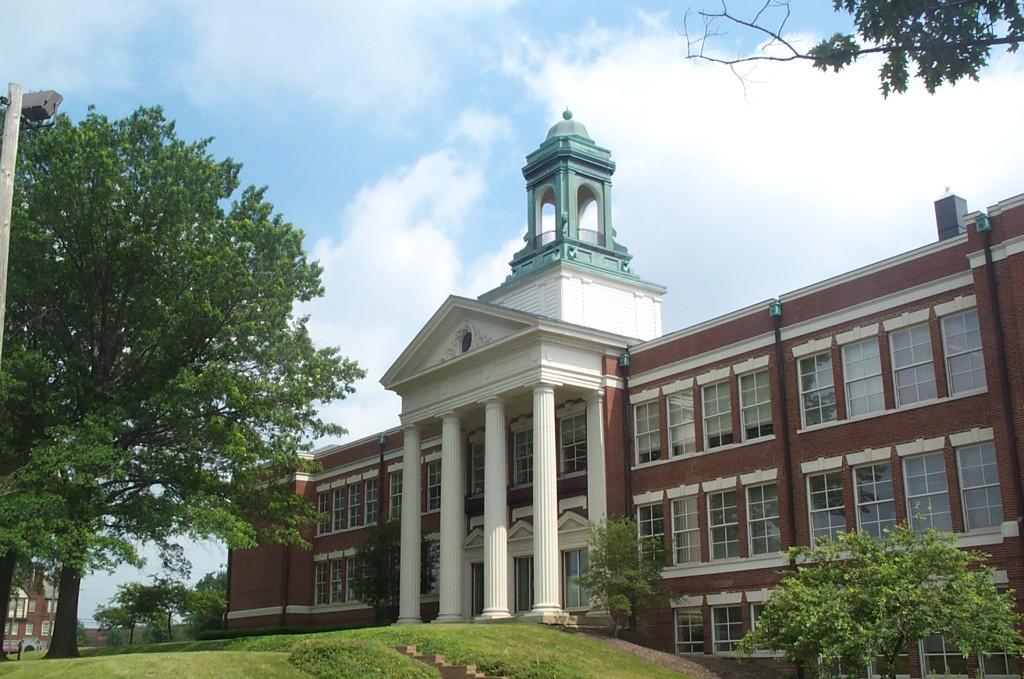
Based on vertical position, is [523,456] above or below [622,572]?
above

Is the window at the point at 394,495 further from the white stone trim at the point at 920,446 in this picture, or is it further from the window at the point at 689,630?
the white stone trim at the point at 920,446

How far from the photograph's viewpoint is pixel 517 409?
40688 millimetres

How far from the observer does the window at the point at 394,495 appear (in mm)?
47906

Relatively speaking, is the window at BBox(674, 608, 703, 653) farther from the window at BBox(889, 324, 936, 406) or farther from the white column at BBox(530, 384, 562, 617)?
the window at BBox(889, 324, 936, 406)

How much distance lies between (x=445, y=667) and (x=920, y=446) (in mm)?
12717

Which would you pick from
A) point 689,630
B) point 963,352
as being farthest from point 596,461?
point 963,352

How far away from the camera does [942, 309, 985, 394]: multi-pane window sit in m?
27.4

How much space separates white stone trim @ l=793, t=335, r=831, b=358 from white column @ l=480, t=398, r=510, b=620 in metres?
10.7

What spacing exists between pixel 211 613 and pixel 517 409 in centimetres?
2766

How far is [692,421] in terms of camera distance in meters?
34.8

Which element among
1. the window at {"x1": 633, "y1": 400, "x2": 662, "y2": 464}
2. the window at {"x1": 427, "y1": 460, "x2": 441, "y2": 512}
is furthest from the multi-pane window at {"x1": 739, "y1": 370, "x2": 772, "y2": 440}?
the window at {"x1": 427, "y1": 460, "x2": 441, "y2": 512}

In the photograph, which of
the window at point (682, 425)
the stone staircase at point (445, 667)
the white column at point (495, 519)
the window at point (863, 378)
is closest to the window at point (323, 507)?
the white column at point (495, 519)

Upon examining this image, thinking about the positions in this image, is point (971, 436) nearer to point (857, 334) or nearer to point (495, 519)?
point (857, 334)

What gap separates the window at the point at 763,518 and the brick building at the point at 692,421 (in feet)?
0.26
